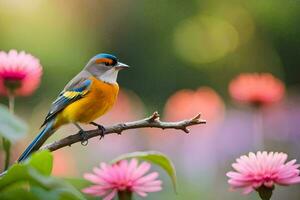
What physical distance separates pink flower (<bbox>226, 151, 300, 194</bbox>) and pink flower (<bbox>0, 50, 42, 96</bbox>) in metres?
0.28

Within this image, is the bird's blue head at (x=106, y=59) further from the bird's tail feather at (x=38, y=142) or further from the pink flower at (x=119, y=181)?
the pink flower at (x=119, y=181)

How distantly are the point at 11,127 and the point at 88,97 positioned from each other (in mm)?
746

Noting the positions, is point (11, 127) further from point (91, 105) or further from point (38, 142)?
point (91, 105)

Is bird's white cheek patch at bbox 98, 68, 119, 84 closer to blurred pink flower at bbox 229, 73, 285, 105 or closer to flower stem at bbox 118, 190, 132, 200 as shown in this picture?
blurred pink flower at bbox 229, 73, 285, 105

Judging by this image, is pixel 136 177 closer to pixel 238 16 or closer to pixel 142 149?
pixel 142 149

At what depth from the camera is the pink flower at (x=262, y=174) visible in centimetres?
58

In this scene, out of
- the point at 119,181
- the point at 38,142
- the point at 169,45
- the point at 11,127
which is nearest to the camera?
the point at 11,127

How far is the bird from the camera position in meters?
1.13

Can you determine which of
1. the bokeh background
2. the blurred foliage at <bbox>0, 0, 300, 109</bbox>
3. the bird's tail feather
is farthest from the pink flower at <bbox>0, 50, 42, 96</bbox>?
the blurred foliage at <bbox>0, 0, 300, 109</bbox>

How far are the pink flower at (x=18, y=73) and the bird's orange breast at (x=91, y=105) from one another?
0.27m

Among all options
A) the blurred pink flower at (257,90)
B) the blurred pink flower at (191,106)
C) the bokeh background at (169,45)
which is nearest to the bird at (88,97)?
the blurred pink flower at (257,90)

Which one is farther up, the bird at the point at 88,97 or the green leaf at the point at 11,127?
the bird at the point at 88,97

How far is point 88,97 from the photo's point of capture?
1.20 meters

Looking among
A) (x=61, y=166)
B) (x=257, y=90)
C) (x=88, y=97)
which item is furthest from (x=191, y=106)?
(x=88, y=97)
